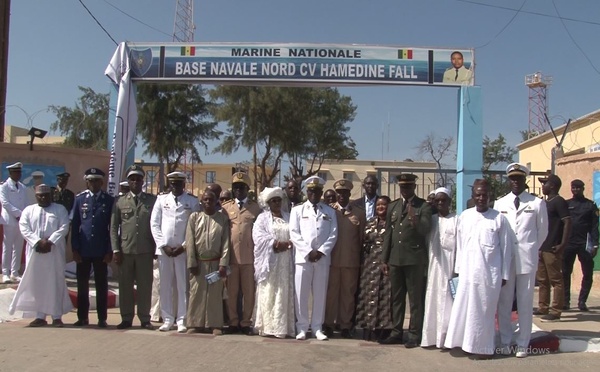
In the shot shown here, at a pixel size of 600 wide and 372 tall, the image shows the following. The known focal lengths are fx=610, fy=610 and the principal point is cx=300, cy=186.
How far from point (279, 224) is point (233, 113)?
1930cm

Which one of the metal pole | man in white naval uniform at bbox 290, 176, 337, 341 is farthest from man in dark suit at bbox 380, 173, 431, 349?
the metal pole

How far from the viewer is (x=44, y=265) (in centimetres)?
772

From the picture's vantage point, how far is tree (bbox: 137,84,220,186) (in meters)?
24.8

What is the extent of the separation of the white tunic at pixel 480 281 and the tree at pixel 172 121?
63.9ft

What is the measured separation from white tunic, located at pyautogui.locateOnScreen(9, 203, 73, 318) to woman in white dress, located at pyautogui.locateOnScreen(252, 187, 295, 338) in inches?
99.4

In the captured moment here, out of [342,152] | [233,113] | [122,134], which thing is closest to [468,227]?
Result: [122,134]

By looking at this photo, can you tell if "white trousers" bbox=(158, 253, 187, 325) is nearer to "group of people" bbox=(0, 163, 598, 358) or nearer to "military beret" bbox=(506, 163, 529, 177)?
"group of people" bbox=(0, 163, 598, 358)

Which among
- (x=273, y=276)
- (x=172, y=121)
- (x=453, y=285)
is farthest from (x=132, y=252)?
(x=172, y=121)

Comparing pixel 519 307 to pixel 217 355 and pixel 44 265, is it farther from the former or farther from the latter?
pixel 44 265

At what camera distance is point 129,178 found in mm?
7672

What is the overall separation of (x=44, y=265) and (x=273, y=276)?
295 cm

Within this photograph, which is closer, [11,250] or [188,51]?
[11,250]

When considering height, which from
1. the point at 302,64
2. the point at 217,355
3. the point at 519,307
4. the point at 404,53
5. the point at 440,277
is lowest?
the point at 217,355

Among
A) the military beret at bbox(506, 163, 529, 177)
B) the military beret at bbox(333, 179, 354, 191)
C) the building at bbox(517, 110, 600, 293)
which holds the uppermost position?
the building at bbox(517, 110, 600, 293)
